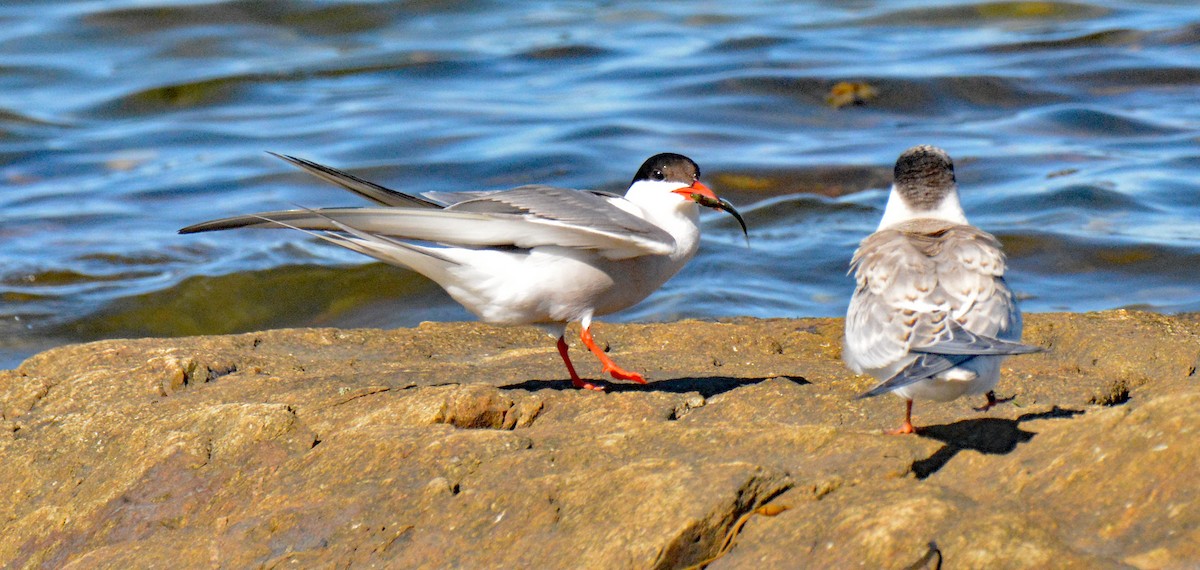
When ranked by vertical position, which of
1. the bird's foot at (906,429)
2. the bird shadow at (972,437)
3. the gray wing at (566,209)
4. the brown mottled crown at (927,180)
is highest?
the brown mottled crown at (927,180)

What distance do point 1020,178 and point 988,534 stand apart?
8.27 m

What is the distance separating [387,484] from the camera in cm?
337

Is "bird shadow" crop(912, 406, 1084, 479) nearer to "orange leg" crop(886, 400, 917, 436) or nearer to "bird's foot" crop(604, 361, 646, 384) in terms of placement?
"orange leg" crop(886, 400, 917, 436)

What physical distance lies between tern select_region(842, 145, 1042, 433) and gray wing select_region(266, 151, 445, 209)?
1.52 meters

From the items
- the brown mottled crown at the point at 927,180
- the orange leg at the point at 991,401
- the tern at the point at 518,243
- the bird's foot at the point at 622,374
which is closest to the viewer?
the orange leg at the point at 991,401

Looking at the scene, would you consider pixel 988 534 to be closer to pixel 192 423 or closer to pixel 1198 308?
pixel 192 423

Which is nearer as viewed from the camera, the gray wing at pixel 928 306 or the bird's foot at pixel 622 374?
the gray wing at pixel 928 306

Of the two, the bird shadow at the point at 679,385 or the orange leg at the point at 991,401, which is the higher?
the orange leg at the point at 991,401

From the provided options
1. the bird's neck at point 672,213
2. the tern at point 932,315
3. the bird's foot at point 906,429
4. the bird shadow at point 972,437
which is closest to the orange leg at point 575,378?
the bird's neck at point 672,213

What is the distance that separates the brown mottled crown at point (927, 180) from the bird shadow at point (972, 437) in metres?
1.06

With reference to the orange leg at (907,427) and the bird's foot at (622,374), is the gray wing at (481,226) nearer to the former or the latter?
the bird's foot at (622,374)

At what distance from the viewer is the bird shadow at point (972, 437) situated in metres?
3.22

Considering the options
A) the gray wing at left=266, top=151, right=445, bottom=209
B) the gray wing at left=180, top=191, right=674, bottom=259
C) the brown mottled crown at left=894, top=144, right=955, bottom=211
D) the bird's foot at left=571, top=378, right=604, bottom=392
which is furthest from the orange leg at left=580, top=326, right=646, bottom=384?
the brown mottled crown at left=894, top=144, right=955, bottom=211

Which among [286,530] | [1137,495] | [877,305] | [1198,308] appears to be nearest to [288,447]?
[286,530]
